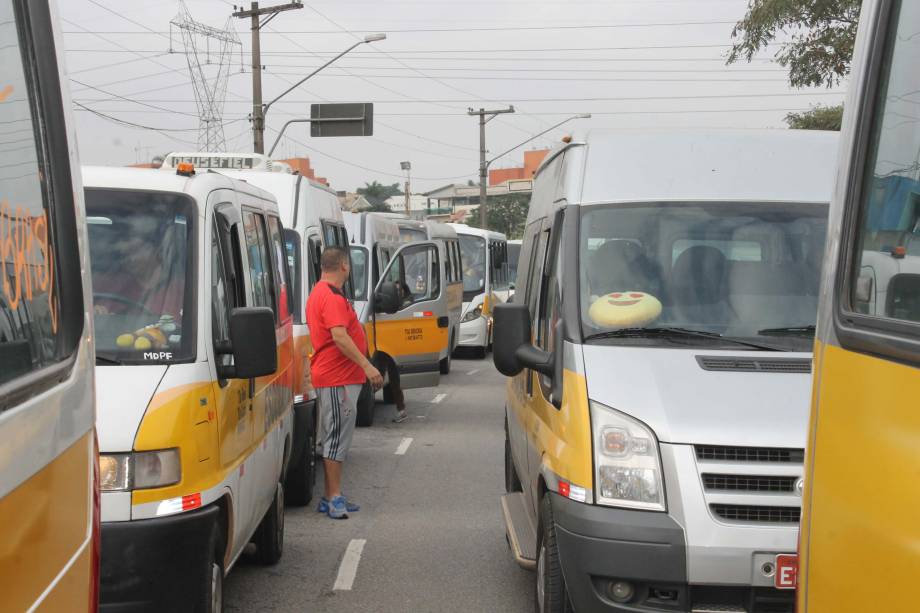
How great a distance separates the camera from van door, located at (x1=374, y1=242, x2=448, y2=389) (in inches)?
569

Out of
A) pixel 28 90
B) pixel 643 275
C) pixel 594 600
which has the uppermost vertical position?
pixel 28 90

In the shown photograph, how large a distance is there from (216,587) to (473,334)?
65.0ft

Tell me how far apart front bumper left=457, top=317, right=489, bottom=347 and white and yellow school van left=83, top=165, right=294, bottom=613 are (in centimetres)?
1866

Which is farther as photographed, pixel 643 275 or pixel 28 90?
pixel 643 275

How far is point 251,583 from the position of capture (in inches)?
276

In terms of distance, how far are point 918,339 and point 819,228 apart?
391cm

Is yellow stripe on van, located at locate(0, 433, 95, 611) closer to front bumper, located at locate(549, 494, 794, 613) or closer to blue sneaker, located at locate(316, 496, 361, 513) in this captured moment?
front bumper, located at locate(549, 494, 794, 613)

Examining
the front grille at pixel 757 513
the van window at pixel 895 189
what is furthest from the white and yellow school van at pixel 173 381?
the van window at pixel 895 189

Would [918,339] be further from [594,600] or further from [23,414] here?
[594,600]

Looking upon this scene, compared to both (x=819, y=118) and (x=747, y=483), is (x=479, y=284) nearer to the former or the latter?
(x=819, y=118)

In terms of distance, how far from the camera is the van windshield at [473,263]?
1042 inches

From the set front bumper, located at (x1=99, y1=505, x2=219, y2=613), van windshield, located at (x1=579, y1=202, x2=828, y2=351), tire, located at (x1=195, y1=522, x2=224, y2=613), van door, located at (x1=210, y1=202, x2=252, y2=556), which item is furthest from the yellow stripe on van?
van windshield, located at (x1=579, y1=202, x2=828, y2=351)

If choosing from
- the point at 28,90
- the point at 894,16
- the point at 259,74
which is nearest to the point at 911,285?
the point at 894,16

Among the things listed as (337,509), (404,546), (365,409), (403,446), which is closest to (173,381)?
(404,546)
